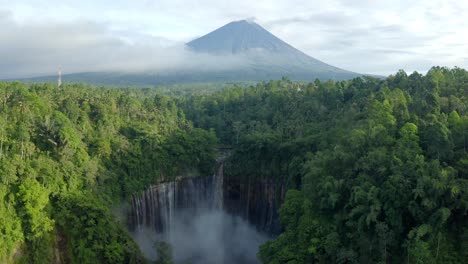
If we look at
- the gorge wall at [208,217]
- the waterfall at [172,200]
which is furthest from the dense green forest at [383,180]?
the waterfall at [172,200]

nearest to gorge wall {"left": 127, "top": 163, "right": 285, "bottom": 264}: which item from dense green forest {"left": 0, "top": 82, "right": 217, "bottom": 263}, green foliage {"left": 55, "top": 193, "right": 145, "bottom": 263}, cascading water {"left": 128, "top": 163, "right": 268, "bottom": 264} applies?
cascading water {"left": 128, "top": 163, "right": 268, "bottom": 264}

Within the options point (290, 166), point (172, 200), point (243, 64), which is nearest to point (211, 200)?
point (172, 200)

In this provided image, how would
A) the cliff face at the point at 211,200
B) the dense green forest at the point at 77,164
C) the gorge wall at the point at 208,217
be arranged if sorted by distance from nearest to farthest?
the dense green forest at the point at 77,164
the gorge wall at the point at 208,217
the cliff face at the point at 211,200

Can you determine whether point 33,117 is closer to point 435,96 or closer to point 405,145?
point 405,145

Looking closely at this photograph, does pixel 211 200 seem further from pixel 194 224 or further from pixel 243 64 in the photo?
pixel 243 64

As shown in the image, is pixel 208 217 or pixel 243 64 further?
pixel 243 64

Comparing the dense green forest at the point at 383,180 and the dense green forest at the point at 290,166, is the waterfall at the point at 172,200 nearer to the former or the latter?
the dense green forest at the point at 290,166
